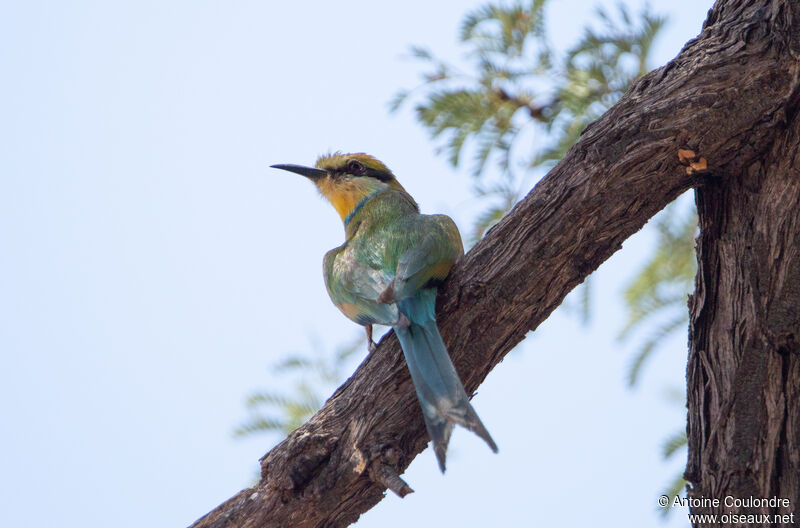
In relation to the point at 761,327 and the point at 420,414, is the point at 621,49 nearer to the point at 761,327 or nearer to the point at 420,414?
the point at 761,327

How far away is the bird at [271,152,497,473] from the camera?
2.90 meters

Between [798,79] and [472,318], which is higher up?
[798,79]

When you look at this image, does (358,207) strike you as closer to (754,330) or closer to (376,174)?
(376,174)

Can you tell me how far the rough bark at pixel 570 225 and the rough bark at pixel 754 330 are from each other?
14 millimetres

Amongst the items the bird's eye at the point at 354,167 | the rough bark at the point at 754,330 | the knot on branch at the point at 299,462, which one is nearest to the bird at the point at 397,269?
the bird's eye at the point at 354,167

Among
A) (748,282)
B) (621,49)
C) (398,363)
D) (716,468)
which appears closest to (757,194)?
(748,282)

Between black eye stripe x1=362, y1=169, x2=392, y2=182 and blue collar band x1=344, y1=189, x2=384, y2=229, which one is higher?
black eye stripe x1=362, y1=169, x2=392, y2=182

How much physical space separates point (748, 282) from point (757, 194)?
302 mm

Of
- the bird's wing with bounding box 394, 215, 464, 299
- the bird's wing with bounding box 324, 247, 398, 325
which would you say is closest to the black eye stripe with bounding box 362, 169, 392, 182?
the bird's wing with bounding box 324, 247, 398, 325

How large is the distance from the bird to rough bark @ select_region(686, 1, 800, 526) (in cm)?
78

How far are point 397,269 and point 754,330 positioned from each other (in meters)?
1.38

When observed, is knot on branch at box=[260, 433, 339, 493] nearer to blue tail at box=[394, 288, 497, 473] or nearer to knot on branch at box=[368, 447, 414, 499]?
knot on branch at box=[368, 447, 414, 499]

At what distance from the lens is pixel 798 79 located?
2.84 metres

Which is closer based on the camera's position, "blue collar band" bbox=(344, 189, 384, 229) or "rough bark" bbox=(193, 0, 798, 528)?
"rough bark" bbox=(193, 0, 798, 528)
